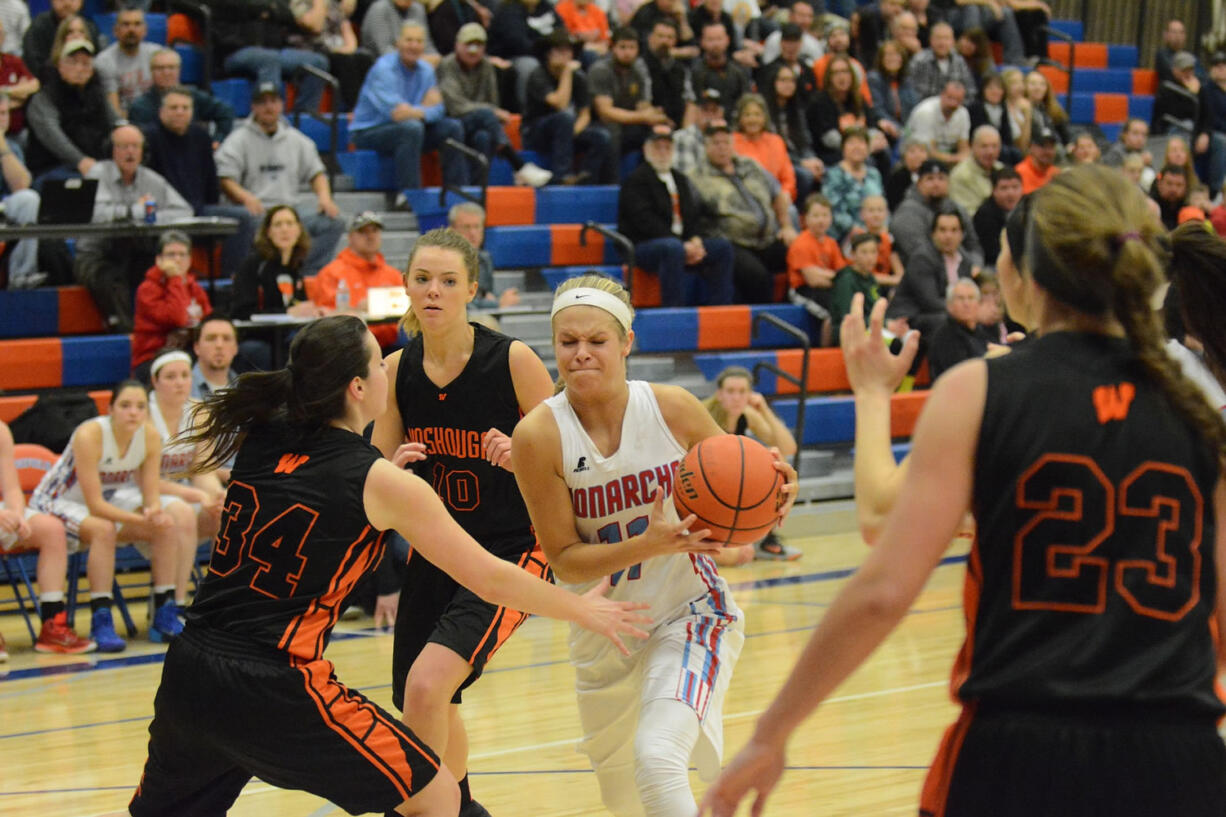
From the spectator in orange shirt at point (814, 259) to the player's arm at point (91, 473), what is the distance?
232 inches

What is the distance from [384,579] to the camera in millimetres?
8117

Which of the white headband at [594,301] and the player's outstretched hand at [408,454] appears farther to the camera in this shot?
the player's outstretched hand at [408,454]

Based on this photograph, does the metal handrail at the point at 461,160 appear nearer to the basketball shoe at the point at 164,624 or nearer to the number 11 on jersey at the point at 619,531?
the basketball shoe at the point at 164,624

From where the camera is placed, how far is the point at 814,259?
11875 millimetres

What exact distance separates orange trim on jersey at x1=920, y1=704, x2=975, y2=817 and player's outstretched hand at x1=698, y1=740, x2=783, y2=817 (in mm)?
232

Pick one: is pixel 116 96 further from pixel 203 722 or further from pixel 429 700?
pixel 203 722

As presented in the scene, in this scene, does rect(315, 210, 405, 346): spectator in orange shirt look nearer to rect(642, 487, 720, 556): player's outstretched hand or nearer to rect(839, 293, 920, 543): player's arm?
rect(642, 487, 720, 556): player's outstretched hand

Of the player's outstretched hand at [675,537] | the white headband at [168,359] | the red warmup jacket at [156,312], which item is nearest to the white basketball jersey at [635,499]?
the player's outstretched hand at [675,537]

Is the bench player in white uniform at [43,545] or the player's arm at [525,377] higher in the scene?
the player's arm at [525,377]

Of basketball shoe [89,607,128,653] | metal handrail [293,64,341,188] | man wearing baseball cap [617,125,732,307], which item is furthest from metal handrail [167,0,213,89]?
basketball shoe [89,607,128,653]

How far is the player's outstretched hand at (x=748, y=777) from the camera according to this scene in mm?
2137

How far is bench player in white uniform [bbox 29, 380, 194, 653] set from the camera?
7684 mm

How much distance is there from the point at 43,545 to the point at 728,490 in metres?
5.02

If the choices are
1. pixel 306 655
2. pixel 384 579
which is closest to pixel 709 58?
pixel 384 579
